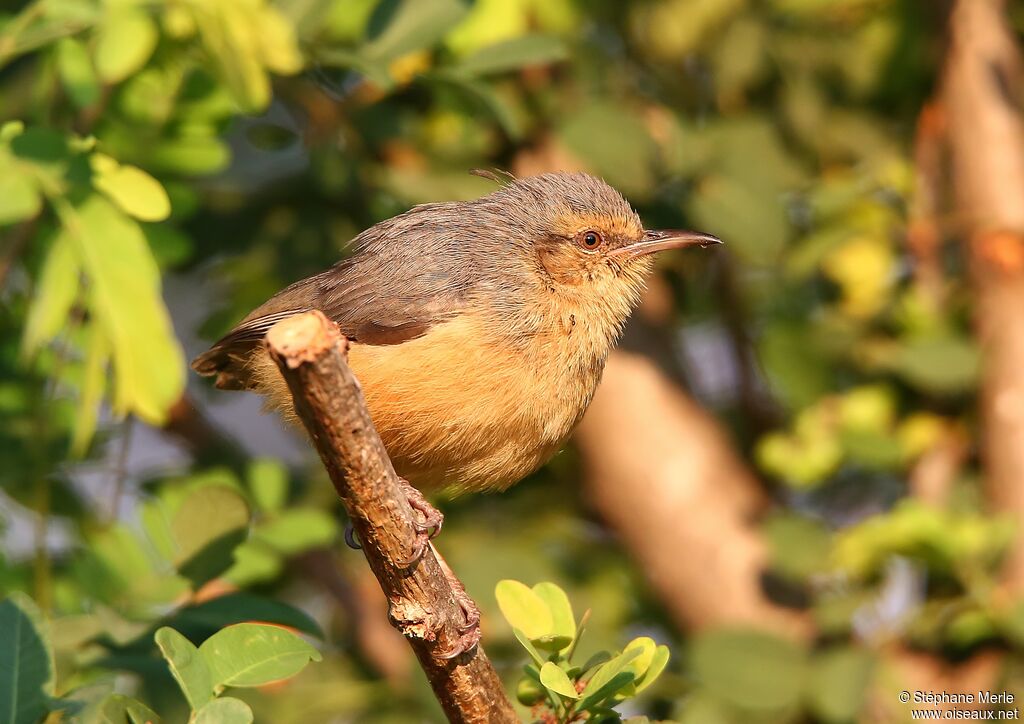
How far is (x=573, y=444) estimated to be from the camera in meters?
5.21

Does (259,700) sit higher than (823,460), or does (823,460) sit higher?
(823,460)

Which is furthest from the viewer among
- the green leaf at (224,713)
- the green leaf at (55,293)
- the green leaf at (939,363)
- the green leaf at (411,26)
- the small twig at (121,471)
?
the green leaf at (939,363)

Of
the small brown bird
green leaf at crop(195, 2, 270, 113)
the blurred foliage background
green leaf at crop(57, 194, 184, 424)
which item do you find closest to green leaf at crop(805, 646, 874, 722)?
the blurred foliage background

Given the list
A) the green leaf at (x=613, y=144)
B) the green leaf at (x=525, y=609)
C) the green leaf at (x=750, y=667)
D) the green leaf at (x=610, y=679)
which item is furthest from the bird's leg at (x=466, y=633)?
the green leaf at (x=613, y=144)

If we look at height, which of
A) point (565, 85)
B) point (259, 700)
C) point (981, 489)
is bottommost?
point (259, 700)

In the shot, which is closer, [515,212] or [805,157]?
[515,212]

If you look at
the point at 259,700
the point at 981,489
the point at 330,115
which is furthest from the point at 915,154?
the point at 259,700

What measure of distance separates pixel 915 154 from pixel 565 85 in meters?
1.43

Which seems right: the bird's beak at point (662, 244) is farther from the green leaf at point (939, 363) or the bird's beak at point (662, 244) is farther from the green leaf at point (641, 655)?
the green leaf at point (641, 655)

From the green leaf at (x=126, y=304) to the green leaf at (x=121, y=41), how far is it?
1.27 feet

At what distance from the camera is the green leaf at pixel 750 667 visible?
4512 mm

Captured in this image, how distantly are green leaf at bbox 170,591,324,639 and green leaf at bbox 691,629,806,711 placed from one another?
177 cm

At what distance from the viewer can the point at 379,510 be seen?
273 cm

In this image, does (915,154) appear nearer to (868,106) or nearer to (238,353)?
(868,106)
